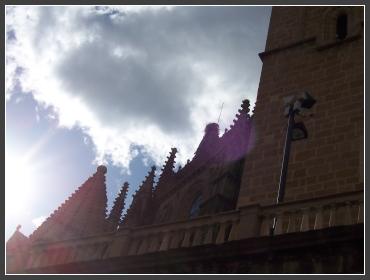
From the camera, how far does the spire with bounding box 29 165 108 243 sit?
33531 mm

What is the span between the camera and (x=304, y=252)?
397 inches

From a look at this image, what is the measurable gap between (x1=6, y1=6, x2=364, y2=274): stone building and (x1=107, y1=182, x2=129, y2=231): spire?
584 inches

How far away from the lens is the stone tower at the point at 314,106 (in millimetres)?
13406

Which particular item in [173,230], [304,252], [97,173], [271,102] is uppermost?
[97,173]

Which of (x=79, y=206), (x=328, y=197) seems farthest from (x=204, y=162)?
(x=328, y=197)

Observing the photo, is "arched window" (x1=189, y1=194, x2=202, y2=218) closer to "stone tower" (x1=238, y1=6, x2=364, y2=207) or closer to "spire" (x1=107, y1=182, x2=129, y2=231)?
"spire" (x1=107, y1=182, x2=129, y2=231)

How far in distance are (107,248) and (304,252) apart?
5.31 m

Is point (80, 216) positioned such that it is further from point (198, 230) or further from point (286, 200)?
point (198, 230)

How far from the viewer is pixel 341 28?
18234 mm

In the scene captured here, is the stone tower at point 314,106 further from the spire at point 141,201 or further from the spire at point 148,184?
the spire at point 148,184

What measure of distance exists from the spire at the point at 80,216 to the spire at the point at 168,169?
13.4ft

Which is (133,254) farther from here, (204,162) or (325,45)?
(204,162)

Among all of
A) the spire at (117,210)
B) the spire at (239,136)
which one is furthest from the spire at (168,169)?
the spire at (239,136)

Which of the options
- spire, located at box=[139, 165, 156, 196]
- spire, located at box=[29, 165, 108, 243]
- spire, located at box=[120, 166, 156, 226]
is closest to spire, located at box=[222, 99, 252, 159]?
spire, located at box=[120, 166, 156, 226]
